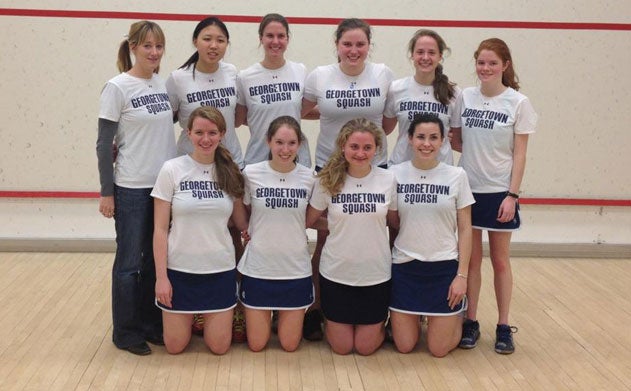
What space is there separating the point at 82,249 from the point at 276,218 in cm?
202

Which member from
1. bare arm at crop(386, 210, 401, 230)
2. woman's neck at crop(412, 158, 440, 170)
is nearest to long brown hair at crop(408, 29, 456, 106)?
woman's neck at crop(412, 158, 440, 170)

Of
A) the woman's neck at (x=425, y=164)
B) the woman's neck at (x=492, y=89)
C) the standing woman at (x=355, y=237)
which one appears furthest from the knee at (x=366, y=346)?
the woman's neck at (x=492, y=89)

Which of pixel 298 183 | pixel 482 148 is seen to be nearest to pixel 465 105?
pixel 482 148

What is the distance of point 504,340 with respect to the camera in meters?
3.18

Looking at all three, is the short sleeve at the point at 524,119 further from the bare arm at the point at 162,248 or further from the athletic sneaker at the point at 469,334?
the bare arm at the point at 162,248

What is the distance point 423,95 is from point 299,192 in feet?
2.11

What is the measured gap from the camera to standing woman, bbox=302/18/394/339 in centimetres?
310

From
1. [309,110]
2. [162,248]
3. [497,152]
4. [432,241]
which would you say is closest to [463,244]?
[432,241]

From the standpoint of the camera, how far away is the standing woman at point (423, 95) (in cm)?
309

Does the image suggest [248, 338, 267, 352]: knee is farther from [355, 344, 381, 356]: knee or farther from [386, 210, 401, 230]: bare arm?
[386, 210, 401, 230]: bare arm

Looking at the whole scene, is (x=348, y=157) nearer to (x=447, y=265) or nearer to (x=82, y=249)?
(x=447, y=265)

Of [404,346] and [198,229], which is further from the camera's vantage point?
[404,346]

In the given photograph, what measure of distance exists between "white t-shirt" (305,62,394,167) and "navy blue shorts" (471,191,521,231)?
443mm

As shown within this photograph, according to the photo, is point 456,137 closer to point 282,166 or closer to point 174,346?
point 282,166
